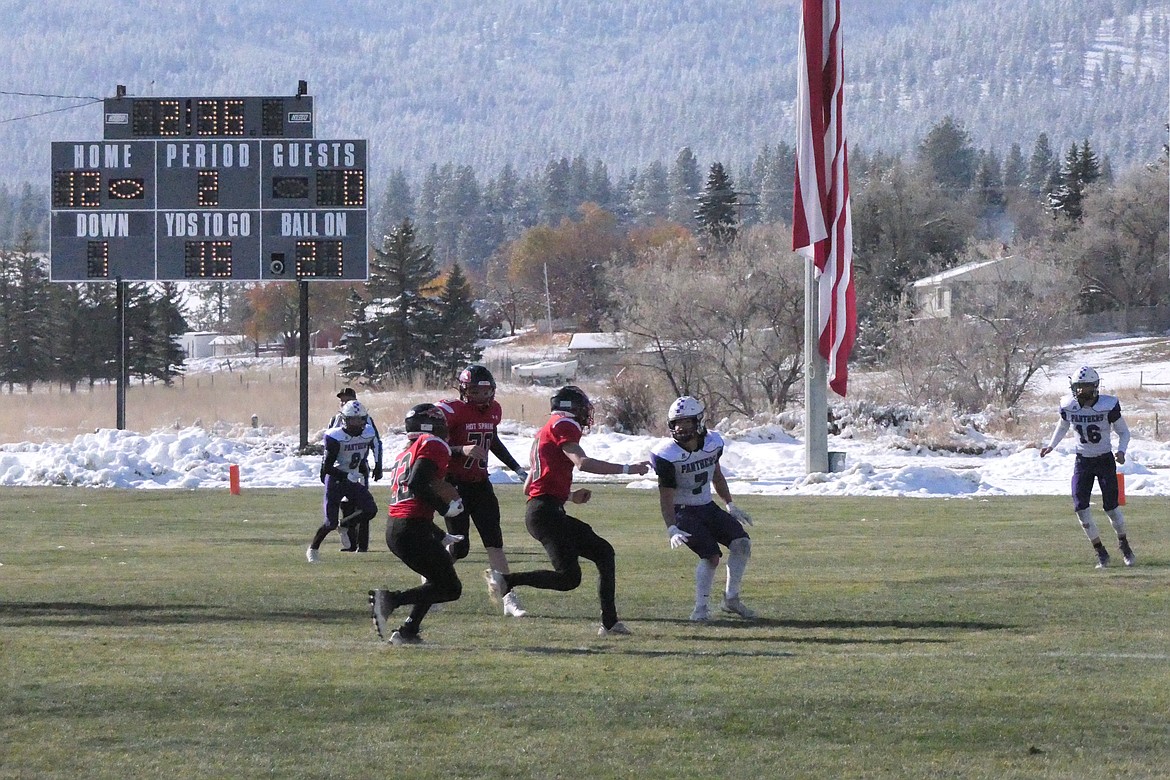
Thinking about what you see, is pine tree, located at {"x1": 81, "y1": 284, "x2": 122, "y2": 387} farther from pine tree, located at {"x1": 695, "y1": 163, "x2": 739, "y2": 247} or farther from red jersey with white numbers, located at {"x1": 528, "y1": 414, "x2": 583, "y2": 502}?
red jersey with white numbers, located at {"x1": 528, "y1": 414, "x2": 583, "y2": 502}

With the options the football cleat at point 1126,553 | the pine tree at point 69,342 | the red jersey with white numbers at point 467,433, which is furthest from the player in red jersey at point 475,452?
the pine tree at point 69,342

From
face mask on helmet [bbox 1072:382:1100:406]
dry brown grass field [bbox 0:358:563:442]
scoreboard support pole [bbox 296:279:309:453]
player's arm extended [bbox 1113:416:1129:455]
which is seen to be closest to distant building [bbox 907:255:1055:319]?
dry brown grass field [bbox 0:358:563:442]

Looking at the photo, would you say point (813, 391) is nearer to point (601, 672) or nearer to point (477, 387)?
point (477, 387)

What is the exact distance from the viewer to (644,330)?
172 ft

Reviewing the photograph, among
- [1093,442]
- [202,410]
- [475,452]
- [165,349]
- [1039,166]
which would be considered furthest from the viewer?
[1039,166]

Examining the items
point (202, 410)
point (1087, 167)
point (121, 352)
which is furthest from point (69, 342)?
point (1087, 167)

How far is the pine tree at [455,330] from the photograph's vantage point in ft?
255

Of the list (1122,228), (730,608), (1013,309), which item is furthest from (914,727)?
(1122,228)

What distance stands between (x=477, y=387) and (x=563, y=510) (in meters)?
1.83

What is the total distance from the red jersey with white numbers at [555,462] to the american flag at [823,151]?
60.9ft

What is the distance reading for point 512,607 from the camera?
12.4 meters

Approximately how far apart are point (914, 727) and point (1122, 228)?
9347cm

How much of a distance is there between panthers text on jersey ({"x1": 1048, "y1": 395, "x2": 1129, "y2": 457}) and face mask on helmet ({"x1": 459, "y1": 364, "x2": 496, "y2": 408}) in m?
6.34

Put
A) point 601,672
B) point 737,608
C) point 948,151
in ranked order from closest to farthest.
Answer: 1. point 601,672
2. point 737,608
3. point 948,151
